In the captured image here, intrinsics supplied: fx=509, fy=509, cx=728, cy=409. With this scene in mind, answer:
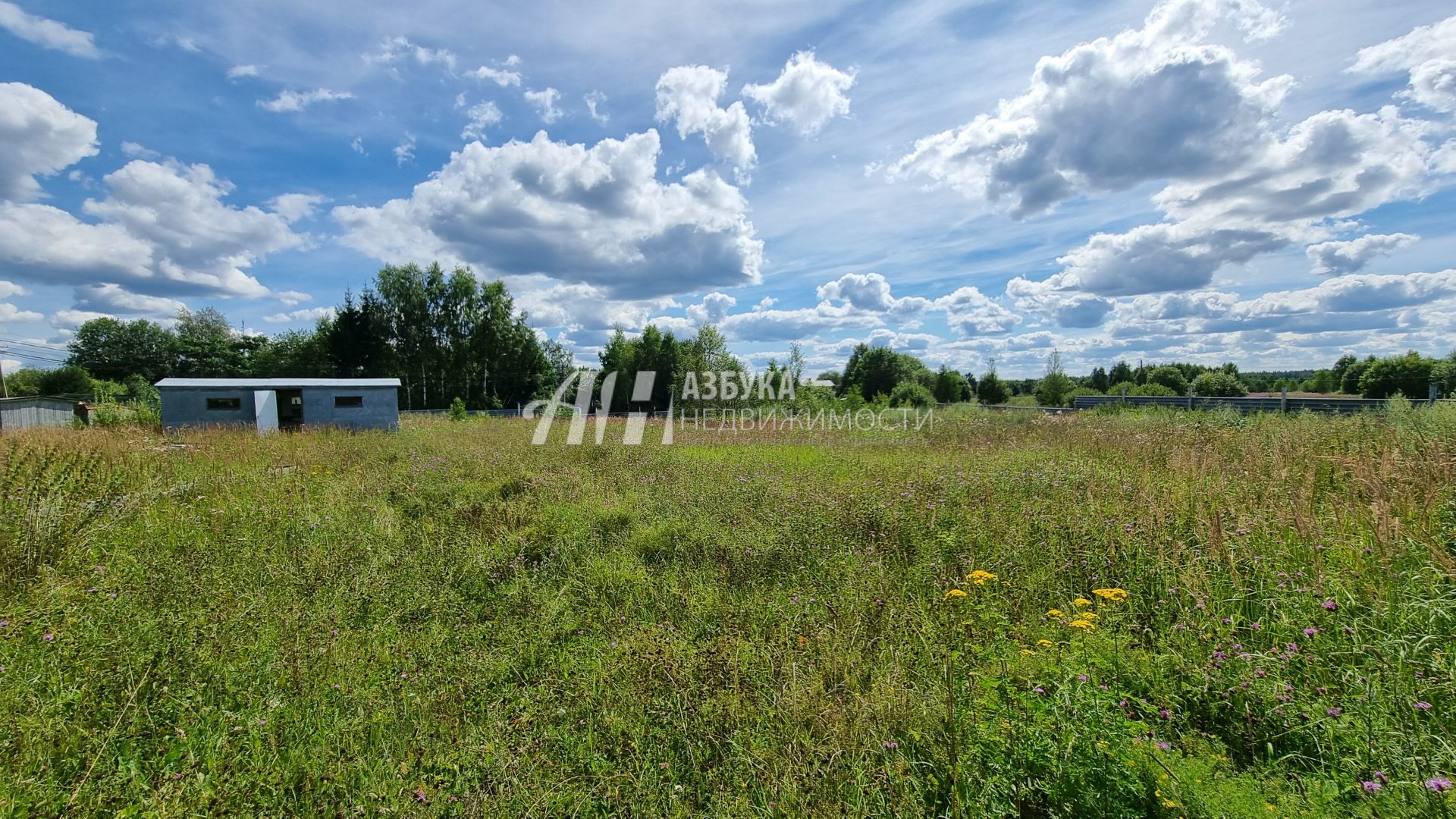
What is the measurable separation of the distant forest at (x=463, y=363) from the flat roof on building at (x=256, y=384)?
9.20 m

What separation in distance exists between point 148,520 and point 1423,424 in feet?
49.0

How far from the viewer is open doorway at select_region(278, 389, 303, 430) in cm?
1895

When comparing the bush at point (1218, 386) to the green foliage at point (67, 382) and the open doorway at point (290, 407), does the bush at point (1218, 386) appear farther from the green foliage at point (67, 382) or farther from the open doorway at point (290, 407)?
the green foliage at point (67, 382)

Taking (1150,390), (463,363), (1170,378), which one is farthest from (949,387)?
(463,363)

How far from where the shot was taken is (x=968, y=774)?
2.06m

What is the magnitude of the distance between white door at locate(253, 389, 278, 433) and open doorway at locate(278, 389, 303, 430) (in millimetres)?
853

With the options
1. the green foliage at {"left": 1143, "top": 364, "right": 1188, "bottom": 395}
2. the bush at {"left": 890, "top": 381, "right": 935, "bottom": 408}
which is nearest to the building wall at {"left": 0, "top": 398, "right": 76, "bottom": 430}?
the bush at {"left": 890, "top": 381, "right": 935, "bottom": 408}

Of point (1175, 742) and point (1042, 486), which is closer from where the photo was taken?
point (1175, 742)

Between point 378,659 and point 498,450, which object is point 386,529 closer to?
point 378,659

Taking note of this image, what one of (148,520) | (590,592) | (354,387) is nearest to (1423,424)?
(590,592)

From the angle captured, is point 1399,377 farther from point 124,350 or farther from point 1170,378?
point 124,350

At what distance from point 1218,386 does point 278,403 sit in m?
54.6

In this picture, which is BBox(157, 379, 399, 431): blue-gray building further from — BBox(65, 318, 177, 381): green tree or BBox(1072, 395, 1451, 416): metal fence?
BBox(65, 318, 177, 381): green tree

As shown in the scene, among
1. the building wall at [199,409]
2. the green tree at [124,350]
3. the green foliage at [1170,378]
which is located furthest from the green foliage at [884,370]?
the green tree at [124,350]
